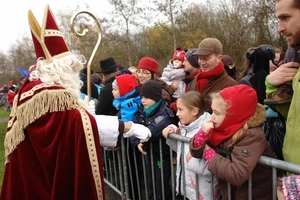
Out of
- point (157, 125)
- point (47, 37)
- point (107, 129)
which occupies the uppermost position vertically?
point (47, 37)

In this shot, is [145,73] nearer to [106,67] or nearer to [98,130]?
[106,67]

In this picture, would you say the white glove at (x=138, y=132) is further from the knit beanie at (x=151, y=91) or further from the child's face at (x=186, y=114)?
the knit beanie at (x=151, y=91)

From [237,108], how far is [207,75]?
1.24 meters

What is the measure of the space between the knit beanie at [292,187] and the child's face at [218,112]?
2.10ft

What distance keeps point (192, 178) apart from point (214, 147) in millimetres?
478

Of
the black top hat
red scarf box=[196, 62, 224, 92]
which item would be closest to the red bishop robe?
red scarf box=[196, 62, 224, 92]

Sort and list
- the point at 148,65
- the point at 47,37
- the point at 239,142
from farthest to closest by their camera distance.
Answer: the point at 148,65
the point at 47,37
the point at 239,142

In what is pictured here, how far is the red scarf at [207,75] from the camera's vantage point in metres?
3.08

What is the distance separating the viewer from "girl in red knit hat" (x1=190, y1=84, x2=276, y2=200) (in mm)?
1827

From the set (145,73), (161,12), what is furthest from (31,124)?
(161,12)

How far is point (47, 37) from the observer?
2447 millimetres

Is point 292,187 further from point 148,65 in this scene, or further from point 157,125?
point 148,65

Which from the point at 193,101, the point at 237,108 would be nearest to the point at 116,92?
the point at 193,101

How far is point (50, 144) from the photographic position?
7.63ft
